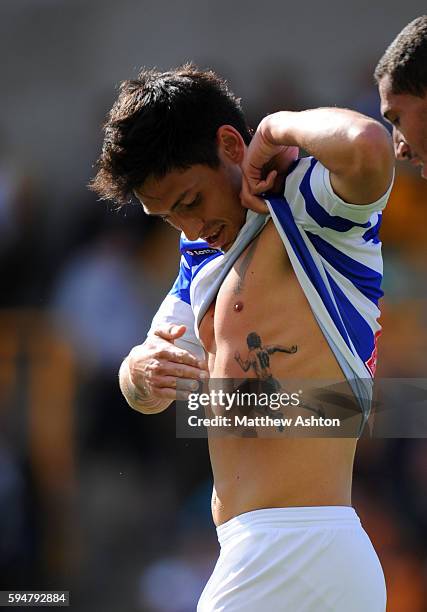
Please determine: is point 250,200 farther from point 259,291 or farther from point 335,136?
point 335,136

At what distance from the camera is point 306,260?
259 centimetres

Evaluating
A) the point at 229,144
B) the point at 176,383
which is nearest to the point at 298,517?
the point at 176,383

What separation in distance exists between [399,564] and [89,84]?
3926mm

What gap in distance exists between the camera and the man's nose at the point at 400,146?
2609mm

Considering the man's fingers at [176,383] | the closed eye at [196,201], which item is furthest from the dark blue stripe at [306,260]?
the man's fingers at [176,383]

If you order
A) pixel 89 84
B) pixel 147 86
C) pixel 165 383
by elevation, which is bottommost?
pixel 165 383

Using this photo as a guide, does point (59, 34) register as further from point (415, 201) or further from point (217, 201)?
point (217, 201)

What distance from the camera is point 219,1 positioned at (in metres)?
6.90

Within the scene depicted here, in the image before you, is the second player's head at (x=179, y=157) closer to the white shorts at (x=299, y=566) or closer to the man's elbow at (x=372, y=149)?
the man's elbow at (x=372, y=149)

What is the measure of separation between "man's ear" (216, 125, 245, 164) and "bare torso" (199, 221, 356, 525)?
26 cm

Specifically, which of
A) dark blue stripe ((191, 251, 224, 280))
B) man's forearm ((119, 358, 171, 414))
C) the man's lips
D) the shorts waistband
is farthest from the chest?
the shorts waistband

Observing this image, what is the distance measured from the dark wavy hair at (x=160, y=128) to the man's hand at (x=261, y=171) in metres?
0.16

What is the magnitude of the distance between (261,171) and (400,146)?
0.37m

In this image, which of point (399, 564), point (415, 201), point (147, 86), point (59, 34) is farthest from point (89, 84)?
point (147, 86)
